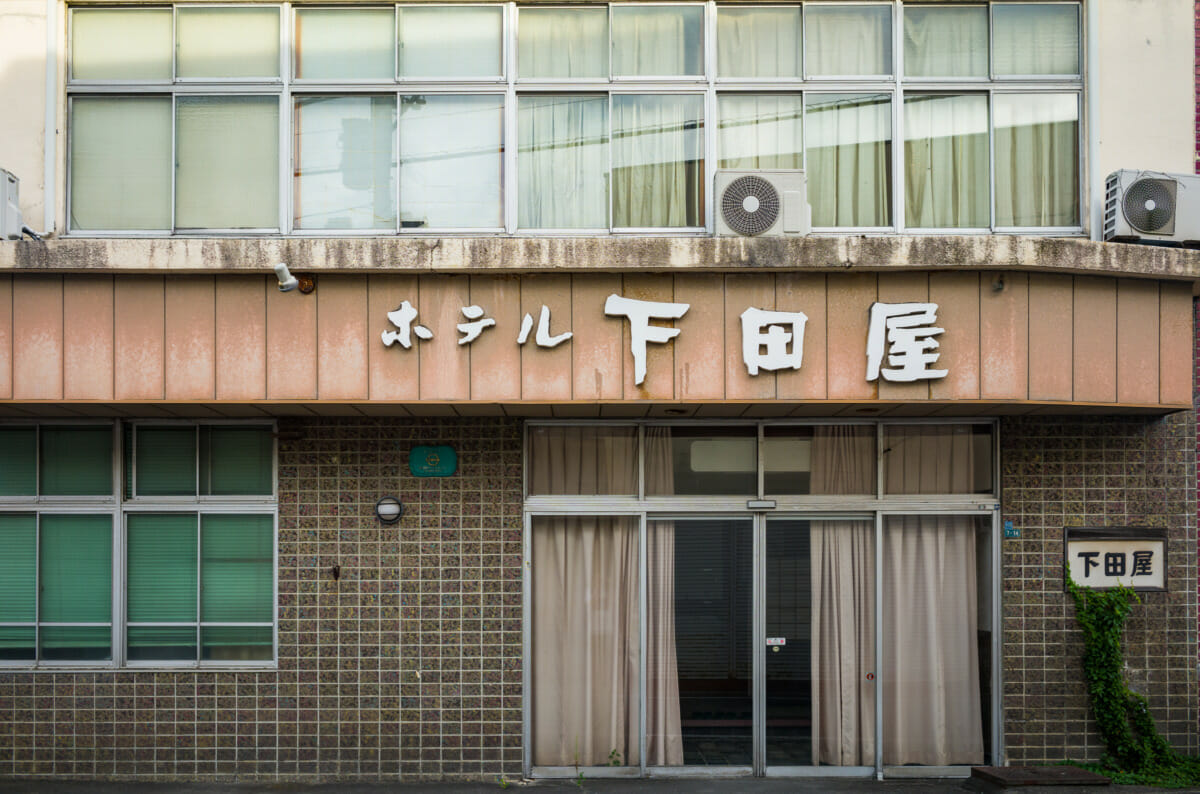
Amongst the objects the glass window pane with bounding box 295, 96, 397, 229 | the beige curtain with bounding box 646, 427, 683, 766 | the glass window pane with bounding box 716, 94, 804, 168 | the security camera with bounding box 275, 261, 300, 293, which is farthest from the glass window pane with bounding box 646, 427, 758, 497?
the security camera with bounding box 275, 261, 300, 293

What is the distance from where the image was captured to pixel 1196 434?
29.7 feet

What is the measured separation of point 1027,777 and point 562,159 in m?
6.69

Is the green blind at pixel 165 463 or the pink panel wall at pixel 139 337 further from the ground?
the pink panel wall at pixel 139 337

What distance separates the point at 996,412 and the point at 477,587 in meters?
4.98

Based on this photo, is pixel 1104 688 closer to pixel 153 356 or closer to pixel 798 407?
pixel 798 407

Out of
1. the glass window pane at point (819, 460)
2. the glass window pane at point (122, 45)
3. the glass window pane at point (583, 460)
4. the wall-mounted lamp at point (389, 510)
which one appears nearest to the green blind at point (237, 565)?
the wall-mounted lamp at point (389, 510)

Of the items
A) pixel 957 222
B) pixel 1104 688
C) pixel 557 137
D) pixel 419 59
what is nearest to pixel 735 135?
pixel 557 137

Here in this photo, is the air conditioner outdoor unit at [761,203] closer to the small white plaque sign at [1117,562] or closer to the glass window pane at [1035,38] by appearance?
the glass window pane at [1035,38]

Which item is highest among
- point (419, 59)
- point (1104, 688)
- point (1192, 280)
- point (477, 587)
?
point (419, 59)

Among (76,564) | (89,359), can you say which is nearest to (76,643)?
(76,564)

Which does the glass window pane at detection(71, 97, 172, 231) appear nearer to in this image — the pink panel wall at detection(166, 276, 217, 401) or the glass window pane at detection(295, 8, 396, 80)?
the pink panel wall at detection(166, 276, 217, 401)

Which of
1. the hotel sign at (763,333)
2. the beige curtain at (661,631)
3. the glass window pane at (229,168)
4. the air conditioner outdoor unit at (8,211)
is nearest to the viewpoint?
the hotel sign at (763,333)

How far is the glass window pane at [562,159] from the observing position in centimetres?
855

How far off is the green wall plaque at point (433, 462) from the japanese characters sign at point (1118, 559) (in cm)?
572
